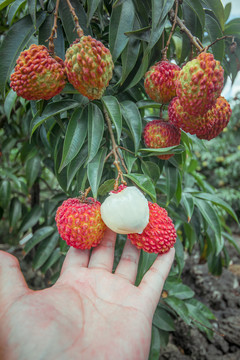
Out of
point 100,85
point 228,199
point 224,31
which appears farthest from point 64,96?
point 228,199

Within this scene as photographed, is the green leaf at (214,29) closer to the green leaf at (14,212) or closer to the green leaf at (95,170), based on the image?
the green leaf at (95,170)

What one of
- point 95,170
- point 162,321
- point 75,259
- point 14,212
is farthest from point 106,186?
point 14,212

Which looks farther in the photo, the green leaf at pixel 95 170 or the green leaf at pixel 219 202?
the green leaf at pixel 219 202

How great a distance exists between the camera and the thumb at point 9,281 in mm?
688

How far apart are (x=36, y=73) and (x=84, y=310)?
1.90ft

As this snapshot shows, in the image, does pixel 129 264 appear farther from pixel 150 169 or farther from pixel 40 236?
pixel 40 236

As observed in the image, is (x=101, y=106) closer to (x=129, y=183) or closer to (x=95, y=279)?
(x=129, y=183)

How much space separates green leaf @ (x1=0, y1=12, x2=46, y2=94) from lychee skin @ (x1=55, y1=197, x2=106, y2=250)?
369mm

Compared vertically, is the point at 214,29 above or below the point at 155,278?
above

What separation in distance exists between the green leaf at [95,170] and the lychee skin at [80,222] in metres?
0.05

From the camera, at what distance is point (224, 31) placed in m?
0.89

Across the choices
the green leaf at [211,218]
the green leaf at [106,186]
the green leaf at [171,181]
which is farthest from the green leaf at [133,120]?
the green leaf at [211,218]

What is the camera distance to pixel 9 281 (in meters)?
0.71

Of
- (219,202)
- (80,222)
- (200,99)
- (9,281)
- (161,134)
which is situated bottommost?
(219,202)
